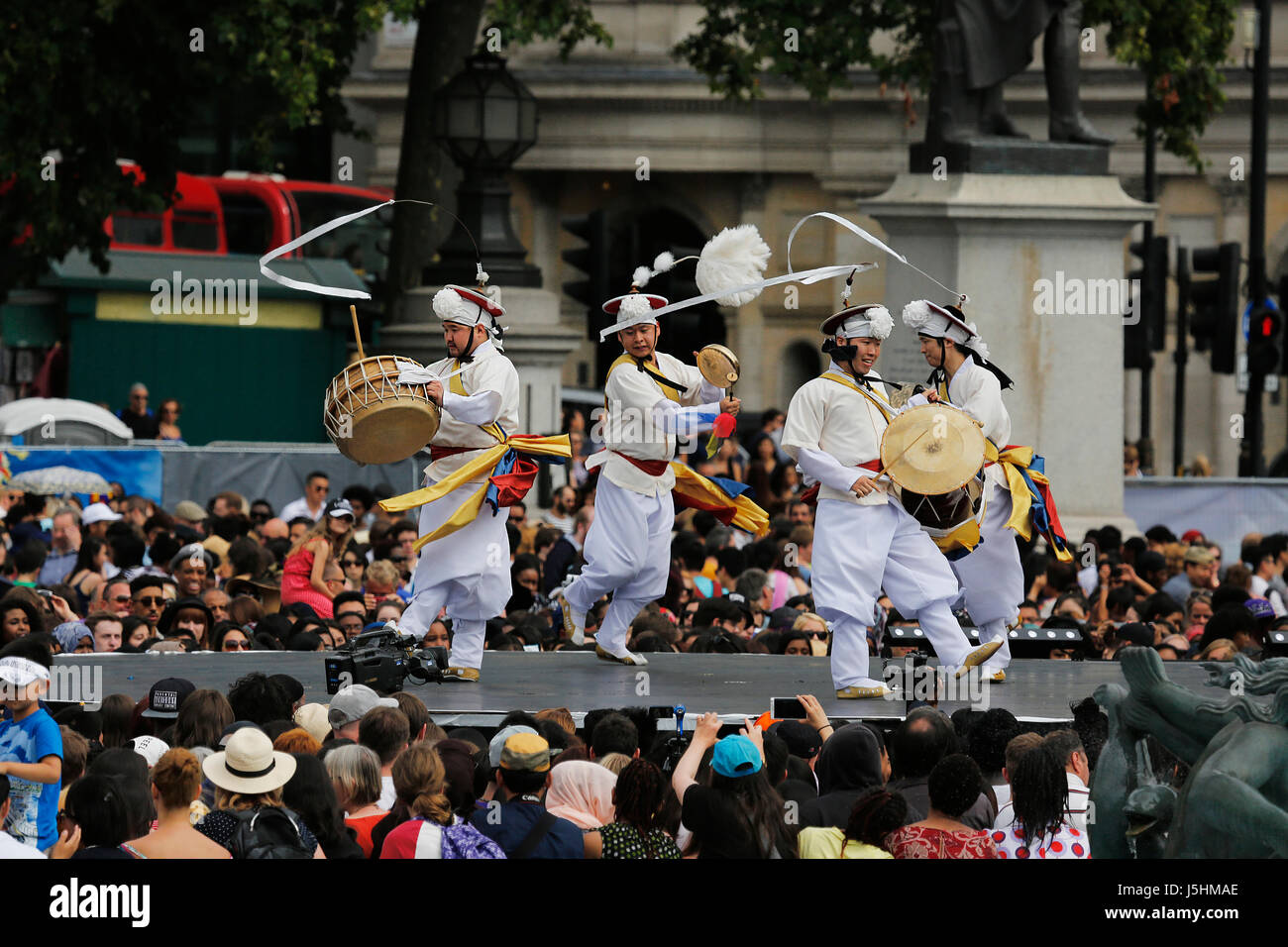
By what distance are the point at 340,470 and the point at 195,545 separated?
6.20 m

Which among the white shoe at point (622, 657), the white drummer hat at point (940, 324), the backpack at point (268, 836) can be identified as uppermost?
the white drummer hat at point (940, 324)

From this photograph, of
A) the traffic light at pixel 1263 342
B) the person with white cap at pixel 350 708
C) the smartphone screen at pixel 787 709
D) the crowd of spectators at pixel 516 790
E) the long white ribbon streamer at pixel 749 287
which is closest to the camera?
the crowd of spectators at pixel 516 790

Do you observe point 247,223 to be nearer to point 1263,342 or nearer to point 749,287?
point 1263,342

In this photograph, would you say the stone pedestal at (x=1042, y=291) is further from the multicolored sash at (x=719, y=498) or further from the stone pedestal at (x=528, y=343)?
the multicolored sash at (x=719, y=498)

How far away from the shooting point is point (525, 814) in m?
→ 6.70

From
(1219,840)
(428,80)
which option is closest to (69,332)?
(428,80)

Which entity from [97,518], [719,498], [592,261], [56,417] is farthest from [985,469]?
[56,417]

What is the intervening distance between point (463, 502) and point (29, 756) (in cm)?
393

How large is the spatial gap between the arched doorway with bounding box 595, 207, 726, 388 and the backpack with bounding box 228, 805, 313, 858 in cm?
783

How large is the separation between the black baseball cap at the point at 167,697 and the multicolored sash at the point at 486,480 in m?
2.47

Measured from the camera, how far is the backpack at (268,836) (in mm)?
6277

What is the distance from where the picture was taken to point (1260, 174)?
2053 cm

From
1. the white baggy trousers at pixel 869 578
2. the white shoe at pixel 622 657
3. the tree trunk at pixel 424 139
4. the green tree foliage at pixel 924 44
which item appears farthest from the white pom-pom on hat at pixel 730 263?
the tree trunk at pixel 424 139
